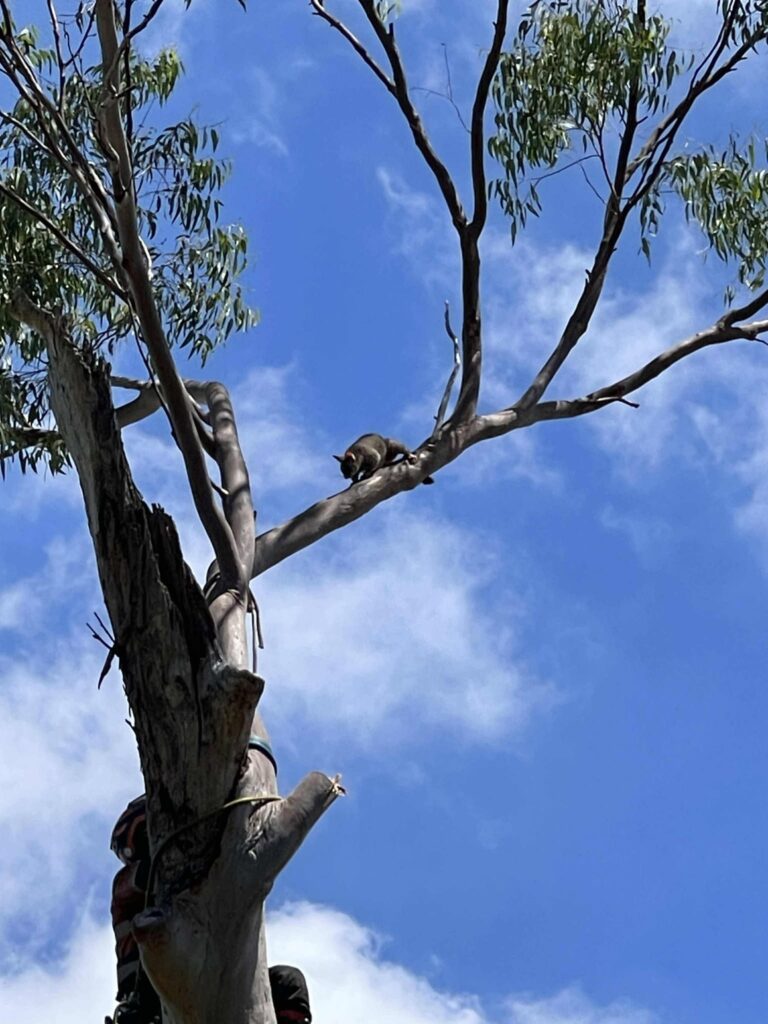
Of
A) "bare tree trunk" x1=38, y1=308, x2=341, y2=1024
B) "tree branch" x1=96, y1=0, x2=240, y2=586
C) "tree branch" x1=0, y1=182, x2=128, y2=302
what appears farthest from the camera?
"tree branch" x1=0, y1=182, x2=128, y2=302

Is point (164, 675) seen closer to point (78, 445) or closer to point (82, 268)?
point (78, 445)

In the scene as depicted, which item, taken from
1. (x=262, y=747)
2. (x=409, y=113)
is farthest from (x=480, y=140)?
(x=262, y=747)

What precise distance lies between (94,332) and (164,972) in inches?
172

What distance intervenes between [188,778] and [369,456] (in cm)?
211

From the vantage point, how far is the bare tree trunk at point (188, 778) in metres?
4.57

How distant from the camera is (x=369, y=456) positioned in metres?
6.68

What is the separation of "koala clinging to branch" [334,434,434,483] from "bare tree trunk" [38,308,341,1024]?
151 centimetres

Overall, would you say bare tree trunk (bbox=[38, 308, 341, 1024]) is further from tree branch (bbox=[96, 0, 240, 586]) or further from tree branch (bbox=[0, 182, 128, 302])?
tree branch (bbox=[0, 182, 128, 302])

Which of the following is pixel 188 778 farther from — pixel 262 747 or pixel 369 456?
pixel 369 456

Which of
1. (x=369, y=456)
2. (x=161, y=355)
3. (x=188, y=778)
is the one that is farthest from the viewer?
(x=369, y=456)

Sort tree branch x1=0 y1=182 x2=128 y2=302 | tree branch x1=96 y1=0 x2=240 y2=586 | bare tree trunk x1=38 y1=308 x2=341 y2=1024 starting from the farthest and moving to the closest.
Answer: tree branch x1=0 y1=182 x2=128 y2=302 → tree branch x1=96 y1=0 x2=240 y2=586 → bare tree trunk x1=38 y1=308 x2=341 y2=1024

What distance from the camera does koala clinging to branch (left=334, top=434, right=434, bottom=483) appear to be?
663cm

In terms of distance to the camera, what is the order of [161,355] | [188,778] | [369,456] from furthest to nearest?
[369,456], [161,355], [188,778]

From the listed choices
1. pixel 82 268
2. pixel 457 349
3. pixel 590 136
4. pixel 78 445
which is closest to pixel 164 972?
pixel 78 445
